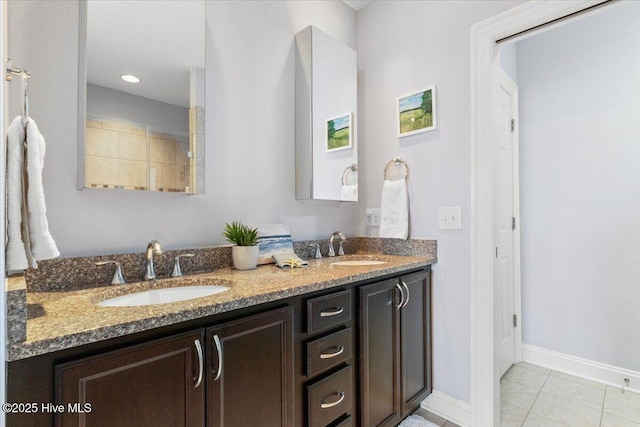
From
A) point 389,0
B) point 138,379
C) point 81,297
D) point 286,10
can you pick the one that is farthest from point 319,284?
point 389,0

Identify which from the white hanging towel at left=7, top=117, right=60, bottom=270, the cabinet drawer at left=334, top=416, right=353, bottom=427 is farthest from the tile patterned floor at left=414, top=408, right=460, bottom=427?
the white hanging towel at left=7, top=117, right=60, bottom=270

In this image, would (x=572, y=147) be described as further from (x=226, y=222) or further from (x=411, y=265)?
(x=226, y=222)

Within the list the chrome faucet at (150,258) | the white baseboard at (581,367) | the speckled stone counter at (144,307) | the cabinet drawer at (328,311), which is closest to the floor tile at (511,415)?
the white baseboard at (581,367)

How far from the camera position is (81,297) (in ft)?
3.33

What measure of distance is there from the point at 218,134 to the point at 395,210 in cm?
118

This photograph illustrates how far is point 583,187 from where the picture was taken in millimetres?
2311

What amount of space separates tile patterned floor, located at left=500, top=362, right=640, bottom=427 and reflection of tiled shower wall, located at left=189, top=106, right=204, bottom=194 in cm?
210

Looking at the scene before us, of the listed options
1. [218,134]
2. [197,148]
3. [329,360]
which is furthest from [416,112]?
[329,360]

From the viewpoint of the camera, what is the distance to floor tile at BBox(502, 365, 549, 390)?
2191 mm

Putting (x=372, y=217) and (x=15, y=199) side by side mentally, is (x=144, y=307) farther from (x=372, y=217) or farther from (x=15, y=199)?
(x=372, y=217)

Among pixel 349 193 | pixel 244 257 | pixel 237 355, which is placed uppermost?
pixel 349 193

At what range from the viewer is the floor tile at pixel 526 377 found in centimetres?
219

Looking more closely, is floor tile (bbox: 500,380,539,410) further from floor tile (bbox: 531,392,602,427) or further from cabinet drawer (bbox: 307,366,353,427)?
cabinet drawer (bbox: 307,366,353,427)

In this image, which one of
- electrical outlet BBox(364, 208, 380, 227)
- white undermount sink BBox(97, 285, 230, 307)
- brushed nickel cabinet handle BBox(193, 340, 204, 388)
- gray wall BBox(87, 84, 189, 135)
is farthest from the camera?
electrical outlet BBox(364, 208, 380, 227)
